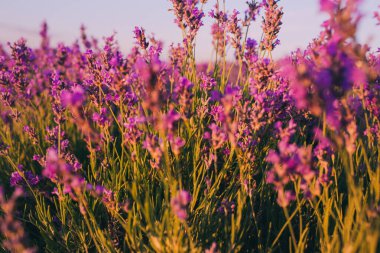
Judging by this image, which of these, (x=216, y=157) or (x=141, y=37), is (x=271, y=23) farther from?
(x=216, y=157)

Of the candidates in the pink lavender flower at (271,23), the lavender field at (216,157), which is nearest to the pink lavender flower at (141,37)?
the lavender field at (216,157)

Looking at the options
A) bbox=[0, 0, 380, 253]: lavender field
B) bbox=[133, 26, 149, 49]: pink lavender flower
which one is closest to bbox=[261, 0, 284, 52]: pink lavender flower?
bbox=[0, 0, 380, 253]: lavender field

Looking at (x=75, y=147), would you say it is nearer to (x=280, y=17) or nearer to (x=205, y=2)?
(x=205, y=2)

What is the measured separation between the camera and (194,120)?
265 centimetres

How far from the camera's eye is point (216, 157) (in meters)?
1.62

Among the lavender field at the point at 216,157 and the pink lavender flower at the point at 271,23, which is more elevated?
the pink lavender flower at the point at 271,23

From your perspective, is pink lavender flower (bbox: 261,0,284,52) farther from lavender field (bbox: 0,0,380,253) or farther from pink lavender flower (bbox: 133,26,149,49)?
pink lavender flower (bbox: 133,26,149,49)

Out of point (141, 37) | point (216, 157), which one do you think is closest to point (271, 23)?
point (141, 37)

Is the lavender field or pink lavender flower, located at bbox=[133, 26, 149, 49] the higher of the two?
pink lavender flower, located at bbox=[133, 26, 149, 49]

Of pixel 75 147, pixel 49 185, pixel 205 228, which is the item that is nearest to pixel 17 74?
pixel 75 147

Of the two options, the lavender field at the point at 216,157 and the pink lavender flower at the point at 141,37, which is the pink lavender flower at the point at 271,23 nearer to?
the lavender field at the point at 216,157

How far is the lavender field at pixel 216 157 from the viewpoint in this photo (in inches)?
49.3

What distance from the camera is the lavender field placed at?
1252mm

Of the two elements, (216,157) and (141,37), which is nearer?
(216,157)
